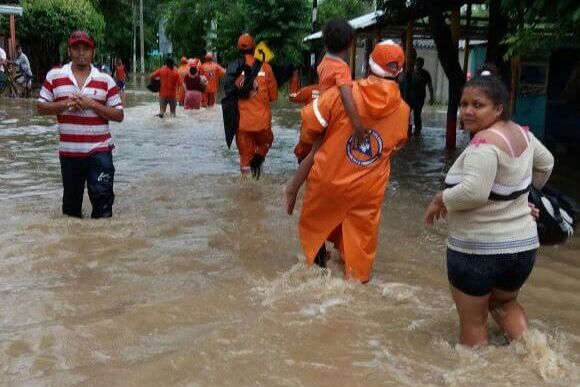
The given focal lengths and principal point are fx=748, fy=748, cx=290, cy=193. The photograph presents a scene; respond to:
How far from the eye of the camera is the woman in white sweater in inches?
129

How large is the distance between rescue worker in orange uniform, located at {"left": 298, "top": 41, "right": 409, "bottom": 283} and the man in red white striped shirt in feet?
7.24

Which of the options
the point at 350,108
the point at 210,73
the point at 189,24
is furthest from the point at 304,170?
the point at 189,24

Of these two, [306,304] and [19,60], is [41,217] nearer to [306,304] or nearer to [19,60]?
[306,304]

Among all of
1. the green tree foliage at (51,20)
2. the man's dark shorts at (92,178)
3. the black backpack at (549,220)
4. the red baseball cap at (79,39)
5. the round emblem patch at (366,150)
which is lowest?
the man's dark shorts at (92,178)

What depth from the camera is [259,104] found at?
8523mm

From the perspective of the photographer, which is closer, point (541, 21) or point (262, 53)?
point (541, 21)

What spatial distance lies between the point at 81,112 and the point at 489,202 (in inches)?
153

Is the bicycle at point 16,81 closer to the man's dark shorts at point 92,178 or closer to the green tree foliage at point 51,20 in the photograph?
the green tree foliage at point 51,20

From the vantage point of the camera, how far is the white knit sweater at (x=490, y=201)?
3.25 meters

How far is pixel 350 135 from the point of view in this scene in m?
4.64

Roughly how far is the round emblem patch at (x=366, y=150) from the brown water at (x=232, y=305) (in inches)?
31.5

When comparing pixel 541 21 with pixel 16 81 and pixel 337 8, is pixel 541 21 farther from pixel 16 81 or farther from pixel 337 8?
pixel 337 8

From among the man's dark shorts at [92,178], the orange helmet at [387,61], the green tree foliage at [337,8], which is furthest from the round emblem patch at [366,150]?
the green tree foliage at [337,8]

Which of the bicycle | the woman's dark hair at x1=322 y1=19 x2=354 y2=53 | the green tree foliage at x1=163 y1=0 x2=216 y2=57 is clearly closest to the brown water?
the woman's dark hair at x1=322 y1=19 x2=354 y2=53
